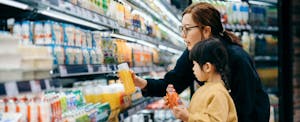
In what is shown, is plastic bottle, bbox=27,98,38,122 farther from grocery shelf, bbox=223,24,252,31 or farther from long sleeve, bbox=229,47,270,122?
grocery shelf, bbox=223,24,252,31

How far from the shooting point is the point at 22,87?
164cm

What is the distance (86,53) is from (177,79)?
1.82 ft

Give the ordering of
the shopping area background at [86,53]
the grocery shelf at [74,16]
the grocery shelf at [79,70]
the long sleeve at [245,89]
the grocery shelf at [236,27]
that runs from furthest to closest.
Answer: the grocery shelf at [236,27] < the long sleeve at [245,89] < the grocery shelf at [79,70] < the grocery shelf at [74,16] < the shopping area background at [86,53]

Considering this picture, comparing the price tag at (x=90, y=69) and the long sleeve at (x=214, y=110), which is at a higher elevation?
the price tag at (x=90, y=69)

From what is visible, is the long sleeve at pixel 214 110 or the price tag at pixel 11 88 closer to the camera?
the price tag at pixel 11 88

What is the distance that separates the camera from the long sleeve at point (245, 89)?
2.37m

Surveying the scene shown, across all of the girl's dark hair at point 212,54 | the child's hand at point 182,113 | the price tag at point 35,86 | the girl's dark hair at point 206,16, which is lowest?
the child's hand at point 182,113

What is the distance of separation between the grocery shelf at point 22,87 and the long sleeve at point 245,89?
0.95 metres

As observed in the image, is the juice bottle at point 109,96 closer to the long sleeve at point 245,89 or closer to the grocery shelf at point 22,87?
the long sleeve at point 245,89

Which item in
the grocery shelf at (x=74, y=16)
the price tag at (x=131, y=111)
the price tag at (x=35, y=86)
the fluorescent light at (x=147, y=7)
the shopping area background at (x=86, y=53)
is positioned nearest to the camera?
the price tag at (x=35, y=86)

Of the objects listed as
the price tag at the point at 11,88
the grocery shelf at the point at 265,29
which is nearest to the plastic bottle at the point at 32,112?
the price tag at the point at 11,88

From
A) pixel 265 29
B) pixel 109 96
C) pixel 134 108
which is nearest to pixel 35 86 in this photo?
pixel 109 96

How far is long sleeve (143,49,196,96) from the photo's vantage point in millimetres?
2848

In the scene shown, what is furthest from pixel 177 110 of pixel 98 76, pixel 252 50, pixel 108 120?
pixel 252 50
